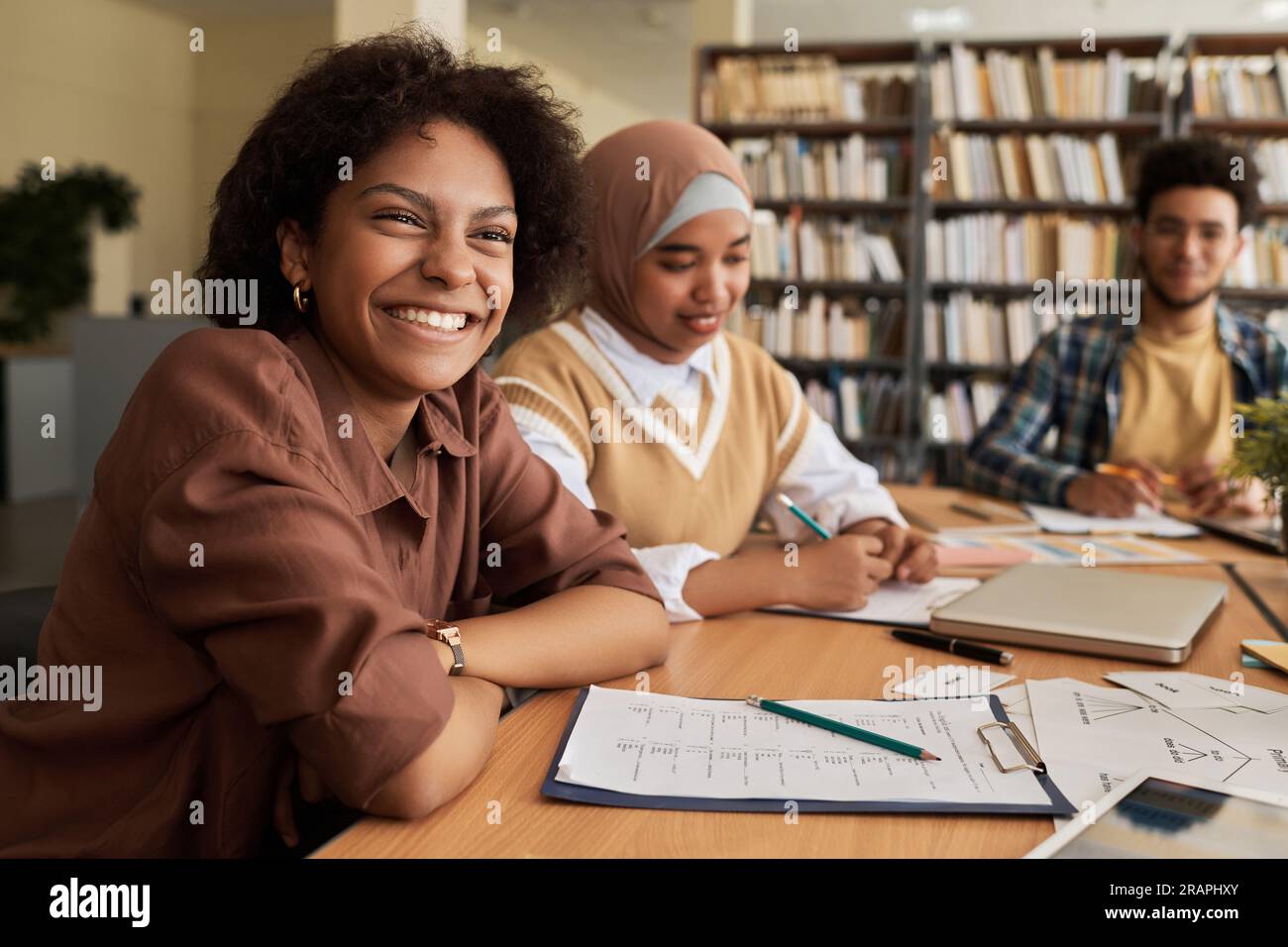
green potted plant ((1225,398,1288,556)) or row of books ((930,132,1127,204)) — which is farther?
row of books ((930,132,1127,204))

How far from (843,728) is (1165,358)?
216cm

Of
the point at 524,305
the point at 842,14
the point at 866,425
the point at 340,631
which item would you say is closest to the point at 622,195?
the point at 524,305

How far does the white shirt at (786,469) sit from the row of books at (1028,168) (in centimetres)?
308

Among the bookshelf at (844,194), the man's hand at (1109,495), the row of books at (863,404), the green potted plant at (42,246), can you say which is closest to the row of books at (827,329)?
the bookshelf at (844,194)

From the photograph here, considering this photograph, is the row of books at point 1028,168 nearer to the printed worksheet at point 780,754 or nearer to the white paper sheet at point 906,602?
the white paper sheet at point 906,602

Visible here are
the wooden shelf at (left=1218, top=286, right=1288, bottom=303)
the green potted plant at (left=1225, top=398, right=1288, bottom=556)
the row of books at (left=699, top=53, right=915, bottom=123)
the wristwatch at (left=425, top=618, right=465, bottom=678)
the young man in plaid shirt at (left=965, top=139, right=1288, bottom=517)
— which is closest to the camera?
the wristwatch at (left=425, top=618, right=465, bottom=678)

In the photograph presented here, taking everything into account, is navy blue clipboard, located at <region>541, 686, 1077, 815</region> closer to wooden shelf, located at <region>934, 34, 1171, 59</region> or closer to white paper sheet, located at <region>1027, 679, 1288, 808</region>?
white paper sheet, located at <region>1027, 679, 1288, 808</region>

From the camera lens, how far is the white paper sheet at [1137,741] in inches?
34.0

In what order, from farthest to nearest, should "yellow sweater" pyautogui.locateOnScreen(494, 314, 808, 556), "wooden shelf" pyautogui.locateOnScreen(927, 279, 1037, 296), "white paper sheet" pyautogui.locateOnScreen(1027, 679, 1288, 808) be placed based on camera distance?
1. "wooden shelf" pyautogui.locateOnScreen(927, 279, 1037, 296)
2. "yellow sweater" pyautogui.locateOnScreen(494, 314, 808, 556)
3. "white paper sheet" pyautogui.locateOnScreen(1027, 679, 1288, 808)

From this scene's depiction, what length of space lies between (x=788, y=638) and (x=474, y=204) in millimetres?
604

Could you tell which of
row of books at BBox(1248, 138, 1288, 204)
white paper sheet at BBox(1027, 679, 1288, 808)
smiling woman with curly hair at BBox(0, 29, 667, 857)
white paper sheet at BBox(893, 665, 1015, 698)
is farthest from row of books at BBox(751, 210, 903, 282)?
white paper sheet at BBox(1027, 679, 1288, 808)

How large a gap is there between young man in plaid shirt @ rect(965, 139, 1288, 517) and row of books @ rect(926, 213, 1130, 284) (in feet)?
5.90

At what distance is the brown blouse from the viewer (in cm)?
80
